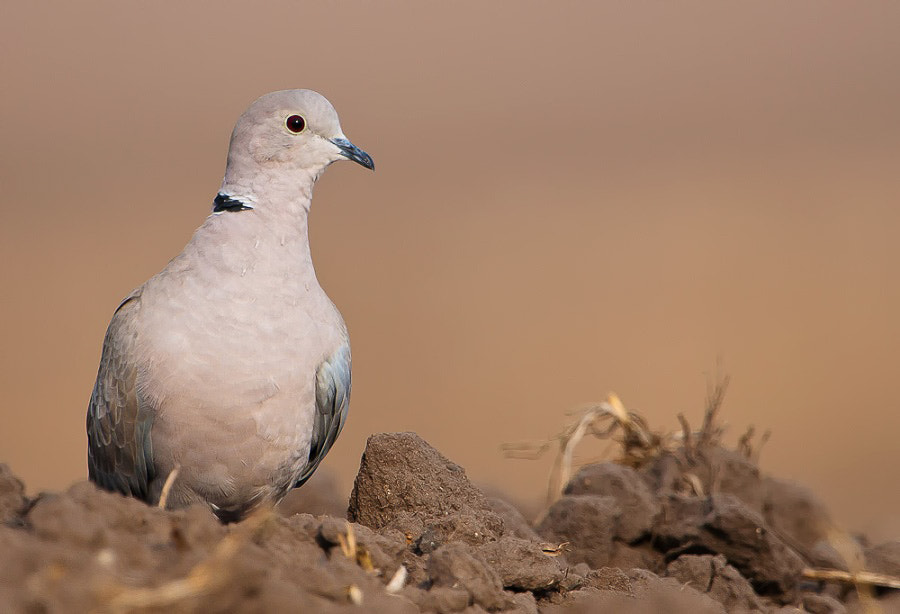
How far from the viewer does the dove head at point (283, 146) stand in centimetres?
481

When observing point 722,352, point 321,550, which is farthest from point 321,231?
point 321,550

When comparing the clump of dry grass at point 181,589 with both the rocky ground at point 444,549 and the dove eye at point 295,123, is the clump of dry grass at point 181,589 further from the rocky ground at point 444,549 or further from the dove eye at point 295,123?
the dove eye at point 295,123

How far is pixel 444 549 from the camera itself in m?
3.53

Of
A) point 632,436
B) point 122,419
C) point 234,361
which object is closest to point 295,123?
point 234,361

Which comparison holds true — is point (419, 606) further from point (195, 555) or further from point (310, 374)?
point (310, 374)

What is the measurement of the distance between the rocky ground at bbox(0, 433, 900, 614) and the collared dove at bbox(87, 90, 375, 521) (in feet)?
0.89

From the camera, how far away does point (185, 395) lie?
4289mm

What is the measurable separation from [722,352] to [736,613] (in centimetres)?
1013

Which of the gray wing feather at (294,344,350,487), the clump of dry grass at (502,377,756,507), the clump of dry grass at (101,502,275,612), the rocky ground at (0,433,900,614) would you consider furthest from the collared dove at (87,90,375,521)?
the clump of dry grass at (502,377,756,507)

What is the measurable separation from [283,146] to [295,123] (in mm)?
118

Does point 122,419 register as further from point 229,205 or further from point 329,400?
point 229,205

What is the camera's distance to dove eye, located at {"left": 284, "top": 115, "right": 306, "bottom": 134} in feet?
16.0

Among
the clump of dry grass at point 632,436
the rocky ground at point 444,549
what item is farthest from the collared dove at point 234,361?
the clump of dry grass at point 632,436

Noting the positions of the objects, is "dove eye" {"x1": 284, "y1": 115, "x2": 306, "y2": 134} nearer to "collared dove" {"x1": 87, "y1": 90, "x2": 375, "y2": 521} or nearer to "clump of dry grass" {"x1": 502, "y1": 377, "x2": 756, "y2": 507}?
"collared dove" {"x1": 87, "y1": 90, "x2": 375, "y2": 521}
